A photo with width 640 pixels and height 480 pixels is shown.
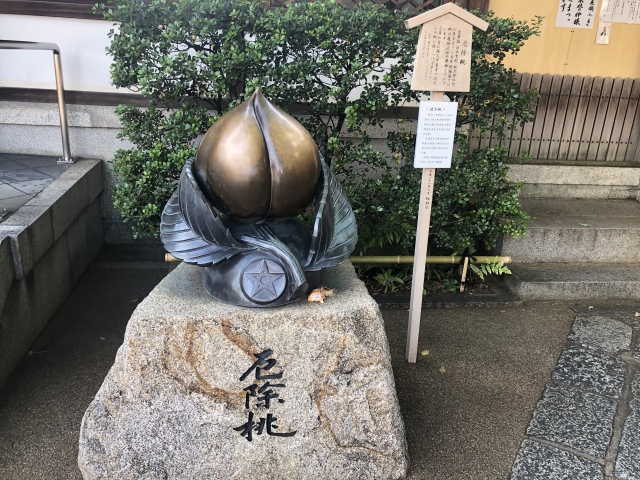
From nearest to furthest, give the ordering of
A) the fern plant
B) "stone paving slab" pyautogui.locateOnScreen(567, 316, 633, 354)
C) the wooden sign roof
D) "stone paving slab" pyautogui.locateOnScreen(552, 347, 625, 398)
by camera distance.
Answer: the wooden sign roof < "stone paving slab" pyautogui.locateOnScreen(552, 347, 625, 398) < "stone paving slab" pyautogui.locateOnScreen(567, 316, 633, 354) < the fern plant

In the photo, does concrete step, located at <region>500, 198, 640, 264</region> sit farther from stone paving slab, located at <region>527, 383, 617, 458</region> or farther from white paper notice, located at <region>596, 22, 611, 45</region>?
white paper notice, located at <region>596, 22, 611, 45</region>

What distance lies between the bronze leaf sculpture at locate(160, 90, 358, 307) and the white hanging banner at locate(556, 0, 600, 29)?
4512 millimetres

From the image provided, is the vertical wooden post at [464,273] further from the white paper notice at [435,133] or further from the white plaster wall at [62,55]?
the white plaster wall at [62,55]

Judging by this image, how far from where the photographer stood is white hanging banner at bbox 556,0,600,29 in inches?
219

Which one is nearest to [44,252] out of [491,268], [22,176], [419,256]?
[22,176]

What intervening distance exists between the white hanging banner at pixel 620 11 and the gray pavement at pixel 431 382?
3371 millimetres

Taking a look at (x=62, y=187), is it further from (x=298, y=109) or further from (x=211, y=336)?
(x=211, y=336)

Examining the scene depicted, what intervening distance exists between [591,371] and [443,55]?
2433mm

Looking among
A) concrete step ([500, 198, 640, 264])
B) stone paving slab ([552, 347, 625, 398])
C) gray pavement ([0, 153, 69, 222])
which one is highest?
gray pavement ([0, 153, 69, 222])

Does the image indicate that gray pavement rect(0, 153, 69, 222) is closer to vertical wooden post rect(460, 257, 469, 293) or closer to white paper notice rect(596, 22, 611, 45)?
vertical wooden post rect(460, 257, 469, 293)

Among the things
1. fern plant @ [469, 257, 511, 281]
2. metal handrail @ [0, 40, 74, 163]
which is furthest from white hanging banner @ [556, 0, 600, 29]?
metal handrail @ [0, 40, 74, 163]

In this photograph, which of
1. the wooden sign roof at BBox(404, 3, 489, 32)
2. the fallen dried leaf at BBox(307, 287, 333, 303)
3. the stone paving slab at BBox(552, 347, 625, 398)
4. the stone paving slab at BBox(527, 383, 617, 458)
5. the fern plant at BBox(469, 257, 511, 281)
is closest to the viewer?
the fallen dried leaf at BBox(307, 287, 333, 303)

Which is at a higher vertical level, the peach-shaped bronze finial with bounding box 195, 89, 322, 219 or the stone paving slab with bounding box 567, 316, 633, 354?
the peach-shaped bronze finial with bounding box 195, 89, 322, 219

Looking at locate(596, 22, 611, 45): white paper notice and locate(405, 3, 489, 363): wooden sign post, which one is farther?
locate(596, 22, 611, 45): white paper notice
